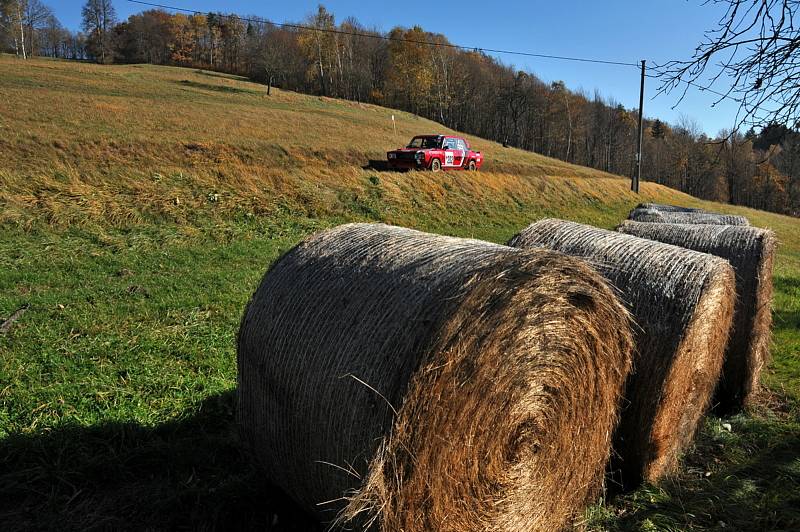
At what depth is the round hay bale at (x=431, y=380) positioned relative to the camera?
2.59 meters

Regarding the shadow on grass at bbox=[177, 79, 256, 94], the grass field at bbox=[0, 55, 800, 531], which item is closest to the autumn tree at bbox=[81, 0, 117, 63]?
the shadow on grass at bbox=[177, 79, 256, 94]

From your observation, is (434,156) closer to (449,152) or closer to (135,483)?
(449,152)

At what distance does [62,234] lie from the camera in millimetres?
10414

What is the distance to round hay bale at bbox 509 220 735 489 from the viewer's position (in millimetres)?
4055

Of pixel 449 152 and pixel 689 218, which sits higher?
pixel 449 152

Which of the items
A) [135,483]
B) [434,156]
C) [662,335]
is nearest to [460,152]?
[434,156]

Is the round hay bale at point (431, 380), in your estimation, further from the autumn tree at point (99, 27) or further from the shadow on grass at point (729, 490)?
the autumn tree at point (99, 27)

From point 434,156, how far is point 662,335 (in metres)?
19.2

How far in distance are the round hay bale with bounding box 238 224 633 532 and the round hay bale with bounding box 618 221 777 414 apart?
2512mm

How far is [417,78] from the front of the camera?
72.9 m

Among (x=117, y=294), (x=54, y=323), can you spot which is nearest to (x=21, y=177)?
(x=117, y=294)

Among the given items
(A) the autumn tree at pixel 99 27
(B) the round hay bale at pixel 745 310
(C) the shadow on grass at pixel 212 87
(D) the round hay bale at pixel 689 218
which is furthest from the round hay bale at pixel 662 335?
(A) the autumn tree at pixel 99 27

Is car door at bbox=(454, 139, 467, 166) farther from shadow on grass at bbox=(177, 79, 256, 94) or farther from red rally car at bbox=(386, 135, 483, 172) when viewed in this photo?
shadow on grass at bbox=(177, 79, 256, 94)

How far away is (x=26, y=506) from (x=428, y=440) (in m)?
2.78
